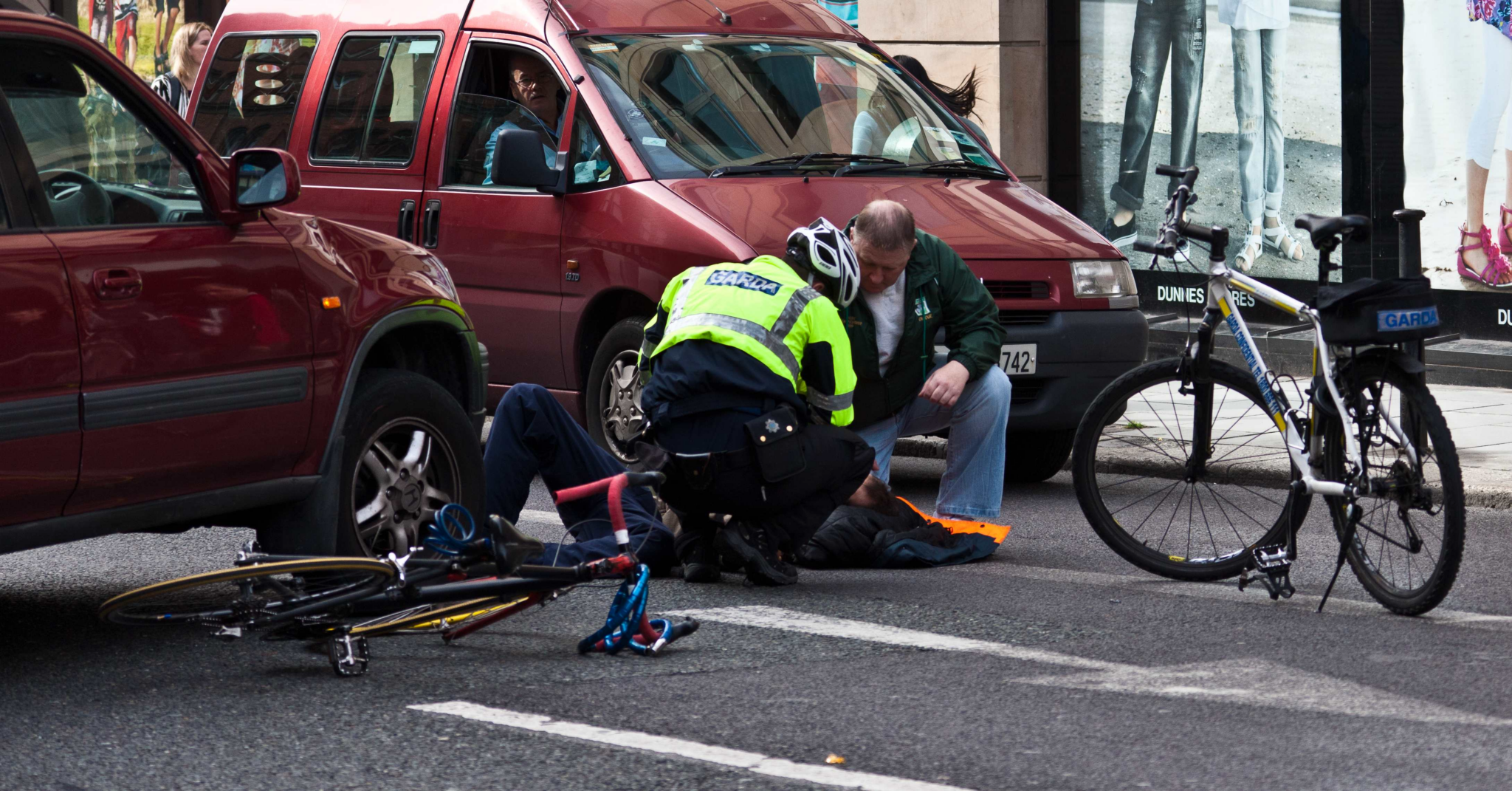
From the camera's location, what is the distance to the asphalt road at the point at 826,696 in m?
4.27

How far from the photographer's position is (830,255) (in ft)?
21.2

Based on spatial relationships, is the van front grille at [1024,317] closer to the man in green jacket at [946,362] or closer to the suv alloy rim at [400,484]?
the man in green jacket at [946,362]

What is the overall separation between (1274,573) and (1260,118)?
25.4 ft

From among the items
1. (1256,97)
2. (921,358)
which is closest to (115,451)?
(921,358)

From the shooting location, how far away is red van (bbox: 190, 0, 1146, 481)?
8109 mm

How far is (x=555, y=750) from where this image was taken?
4406mm

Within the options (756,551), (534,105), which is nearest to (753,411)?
(756,551)

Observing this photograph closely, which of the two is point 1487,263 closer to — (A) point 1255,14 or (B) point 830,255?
(A) point 1255,14

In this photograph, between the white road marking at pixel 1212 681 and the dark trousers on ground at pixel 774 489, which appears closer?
the white road marking at pixel 1212 681

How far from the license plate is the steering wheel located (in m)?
3.93

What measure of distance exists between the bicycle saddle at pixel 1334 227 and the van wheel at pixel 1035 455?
272 centimetres

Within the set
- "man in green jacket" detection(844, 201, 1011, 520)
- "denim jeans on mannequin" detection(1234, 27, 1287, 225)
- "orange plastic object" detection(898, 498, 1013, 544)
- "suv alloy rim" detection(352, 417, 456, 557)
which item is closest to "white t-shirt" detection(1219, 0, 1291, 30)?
"denim jeans on mannequin" detection(1234, 27, 1287, 225)

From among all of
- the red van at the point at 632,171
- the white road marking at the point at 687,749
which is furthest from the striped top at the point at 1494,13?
the white road marking at the point at 687,749

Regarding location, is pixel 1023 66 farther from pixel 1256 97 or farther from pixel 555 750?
pixel 555 750
